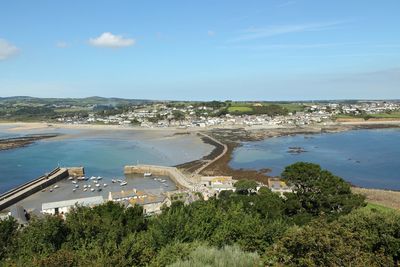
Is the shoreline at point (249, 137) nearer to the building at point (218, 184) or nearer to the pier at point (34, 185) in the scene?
the building at point (218, 184)

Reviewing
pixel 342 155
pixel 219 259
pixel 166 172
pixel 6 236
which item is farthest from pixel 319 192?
pixel 342 155

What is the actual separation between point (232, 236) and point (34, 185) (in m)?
27.2

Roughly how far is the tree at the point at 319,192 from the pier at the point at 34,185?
22.0m

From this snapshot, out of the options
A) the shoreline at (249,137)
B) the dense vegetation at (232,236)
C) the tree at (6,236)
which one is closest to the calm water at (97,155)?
the shoreline at (249,137)

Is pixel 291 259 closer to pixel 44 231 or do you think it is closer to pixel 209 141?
pixel 44 231

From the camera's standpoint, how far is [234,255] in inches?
358

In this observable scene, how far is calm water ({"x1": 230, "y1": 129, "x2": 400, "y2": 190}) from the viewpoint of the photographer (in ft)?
125

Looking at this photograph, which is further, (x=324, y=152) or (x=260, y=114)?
(x=260, y=114)

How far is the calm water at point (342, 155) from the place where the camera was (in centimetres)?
3803

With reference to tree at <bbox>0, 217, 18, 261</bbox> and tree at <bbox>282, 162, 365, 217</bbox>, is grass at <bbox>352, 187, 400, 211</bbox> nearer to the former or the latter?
tree at <bbox>282, 162, 365, 217</bbox>

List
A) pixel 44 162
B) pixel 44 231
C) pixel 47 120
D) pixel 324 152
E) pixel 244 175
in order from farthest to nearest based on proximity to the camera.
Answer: pixel 47 120 < pixel 324 152 < pixel 44 162 < pixel 244 175 < pixel 44 231

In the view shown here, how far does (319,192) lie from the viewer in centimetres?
1914

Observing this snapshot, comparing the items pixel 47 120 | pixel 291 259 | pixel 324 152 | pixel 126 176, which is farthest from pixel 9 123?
pixel 291 259

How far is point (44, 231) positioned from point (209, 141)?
5110cm
